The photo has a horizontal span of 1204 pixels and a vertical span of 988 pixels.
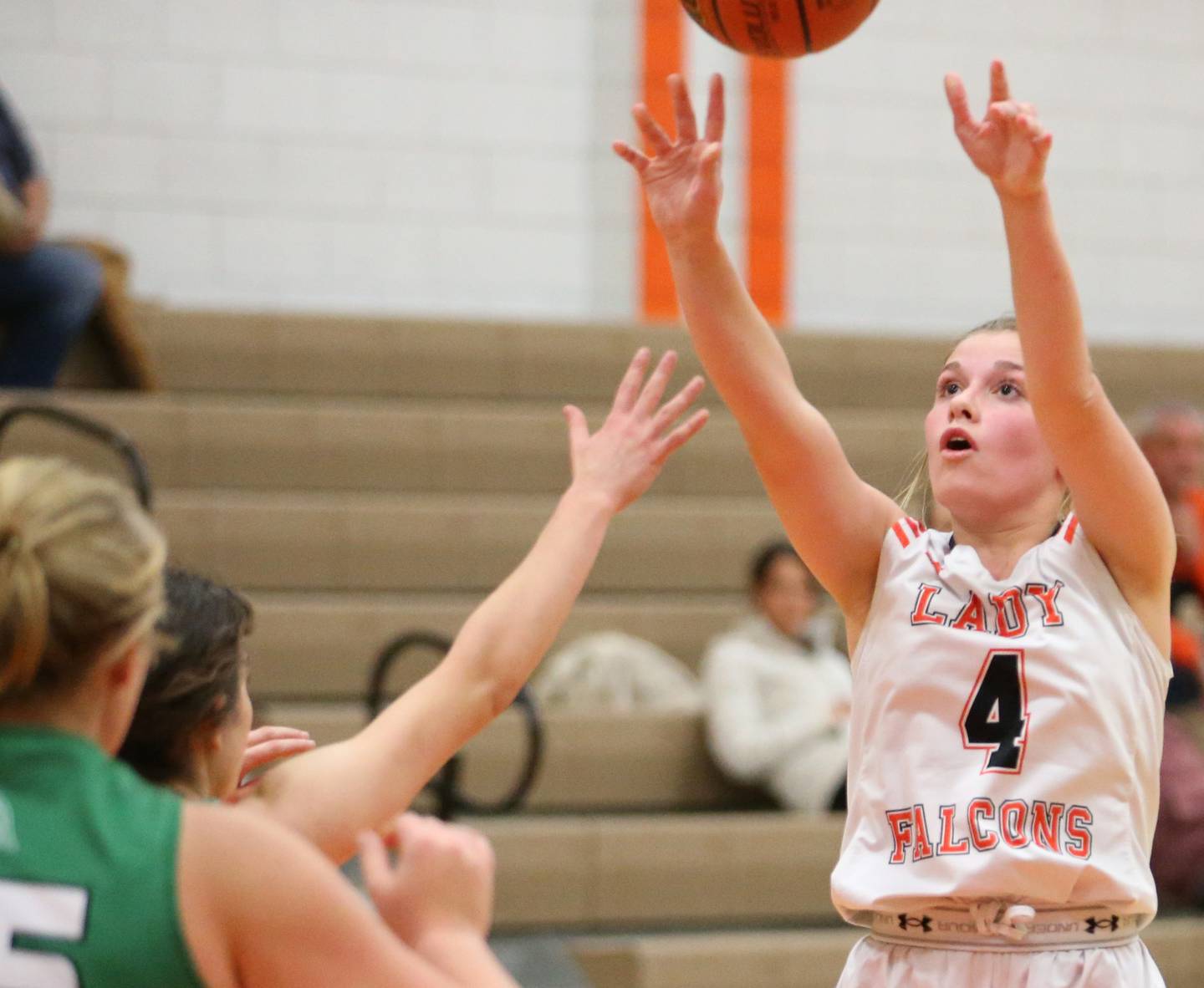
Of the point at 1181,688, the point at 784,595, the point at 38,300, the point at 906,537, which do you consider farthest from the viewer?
the point at 38,300

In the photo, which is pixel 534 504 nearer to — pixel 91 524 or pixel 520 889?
pixel 520 889

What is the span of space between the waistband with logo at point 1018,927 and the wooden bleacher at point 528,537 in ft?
8.31

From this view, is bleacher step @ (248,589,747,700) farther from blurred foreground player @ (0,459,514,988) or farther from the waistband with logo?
blurred foreground player @ (0,459,514,988)

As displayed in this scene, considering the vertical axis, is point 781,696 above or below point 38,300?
below

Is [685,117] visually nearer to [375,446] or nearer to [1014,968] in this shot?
[1014,968]

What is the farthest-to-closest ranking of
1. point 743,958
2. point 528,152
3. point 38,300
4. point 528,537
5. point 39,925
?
point 528,152
point 528,537
point 38,300
point 743,958
point 39,925

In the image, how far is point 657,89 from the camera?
23.4ft

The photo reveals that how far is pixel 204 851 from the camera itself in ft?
4.06

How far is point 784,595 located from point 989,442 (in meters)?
3.20

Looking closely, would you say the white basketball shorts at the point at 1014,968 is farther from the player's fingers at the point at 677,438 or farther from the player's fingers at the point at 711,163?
the player's fingers at the point at 711,163

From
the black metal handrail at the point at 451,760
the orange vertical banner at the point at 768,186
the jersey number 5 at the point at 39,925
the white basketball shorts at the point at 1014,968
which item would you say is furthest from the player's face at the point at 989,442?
the orange vertical banner at the point at 768,186

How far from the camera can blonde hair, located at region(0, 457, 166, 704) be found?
1214 millimetres

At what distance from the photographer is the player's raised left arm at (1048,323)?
1851mm

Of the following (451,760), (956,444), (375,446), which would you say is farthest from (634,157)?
(375,446)
